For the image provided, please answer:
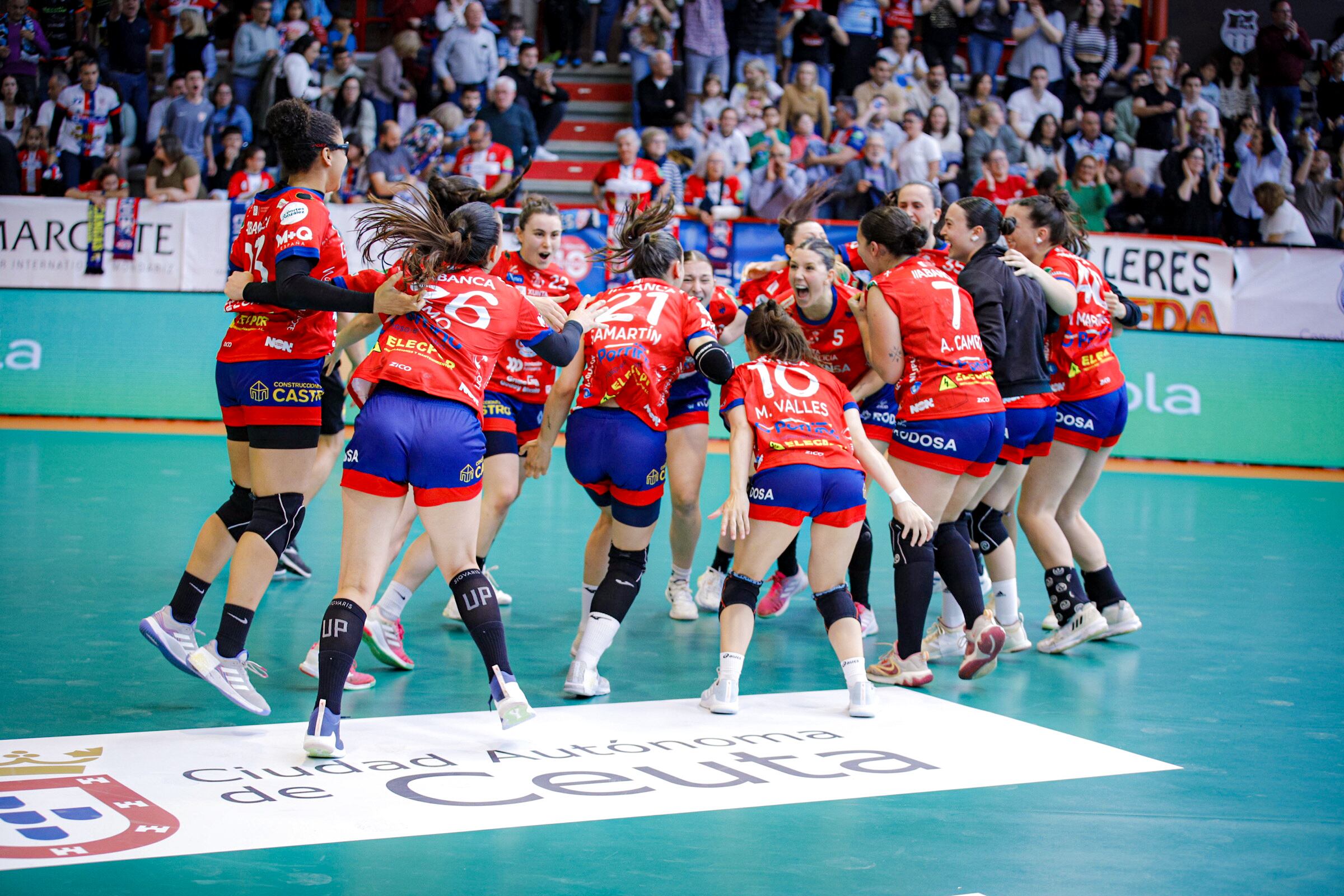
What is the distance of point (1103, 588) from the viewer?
6625 millimetres

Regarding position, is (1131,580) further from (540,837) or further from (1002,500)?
(540,837)

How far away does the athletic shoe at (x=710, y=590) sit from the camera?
7117 millimetres

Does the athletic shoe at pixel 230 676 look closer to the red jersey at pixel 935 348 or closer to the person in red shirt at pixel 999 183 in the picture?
the red jersey at pixel 935 348

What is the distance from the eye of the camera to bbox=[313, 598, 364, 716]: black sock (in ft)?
14.0

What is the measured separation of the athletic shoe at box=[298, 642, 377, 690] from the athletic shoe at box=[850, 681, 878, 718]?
1936mm

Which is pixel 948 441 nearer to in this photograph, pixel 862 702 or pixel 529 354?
pixel 862 702

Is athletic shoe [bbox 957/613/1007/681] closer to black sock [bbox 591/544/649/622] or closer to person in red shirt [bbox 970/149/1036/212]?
black sock [bbox 591/544/649/622]

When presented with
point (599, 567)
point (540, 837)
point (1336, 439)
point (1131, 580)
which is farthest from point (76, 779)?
point (1336, 439)

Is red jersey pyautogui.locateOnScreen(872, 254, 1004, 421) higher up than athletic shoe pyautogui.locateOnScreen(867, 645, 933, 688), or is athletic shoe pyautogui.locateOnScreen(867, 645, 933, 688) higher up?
red jersey pyautogui.locateOnScreen(872, 254, 1004, 421)

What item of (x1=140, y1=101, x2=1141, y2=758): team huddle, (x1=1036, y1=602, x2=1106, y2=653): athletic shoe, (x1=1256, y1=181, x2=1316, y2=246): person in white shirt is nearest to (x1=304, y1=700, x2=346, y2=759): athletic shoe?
(x1=140, y1=101, x2=1141, y2=758): team huddle

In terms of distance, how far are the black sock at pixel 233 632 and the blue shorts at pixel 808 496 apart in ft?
6.44

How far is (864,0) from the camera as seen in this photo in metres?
16.9

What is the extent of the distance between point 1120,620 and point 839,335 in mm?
1993

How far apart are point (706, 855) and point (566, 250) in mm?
11007
